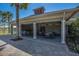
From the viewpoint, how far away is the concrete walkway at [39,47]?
8.88 metres

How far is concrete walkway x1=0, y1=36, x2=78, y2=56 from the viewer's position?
29.1 feet

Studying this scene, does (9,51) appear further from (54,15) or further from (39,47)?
(54,15)

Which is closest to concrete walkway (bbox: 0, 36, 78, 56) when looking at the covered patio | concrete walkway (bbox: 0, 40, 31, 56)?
concrete walkway (bbox: 0, 40, 31, 56)

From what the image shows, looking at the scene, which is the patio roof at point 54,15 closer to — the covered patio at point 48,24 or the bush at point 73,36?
the covered patio at point 48,24

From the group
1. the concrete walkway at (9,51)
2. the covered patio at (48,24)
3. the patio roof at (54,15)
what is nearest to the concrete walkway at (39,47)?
the concrete walkway at (9,51)

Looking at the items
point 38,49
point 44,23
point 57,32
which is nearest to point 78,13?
point 57,32

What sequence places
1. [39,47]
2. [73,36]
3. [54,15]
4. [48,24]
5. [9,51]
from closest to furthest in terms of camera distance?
[9,51]
[39,47]
[73,36]
[54,15]
[48,24]

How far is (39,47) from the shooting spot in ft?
32.0

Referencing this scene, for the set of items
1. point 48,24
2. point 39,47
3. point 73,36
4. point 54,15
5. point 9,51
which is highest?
point 54,15

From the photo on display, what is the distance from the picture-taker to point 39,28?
11.8 m

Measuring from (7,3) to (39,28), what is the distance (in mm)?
3821

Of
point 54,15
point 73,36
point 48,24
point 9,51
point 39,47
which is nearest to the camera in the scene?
point 9,51

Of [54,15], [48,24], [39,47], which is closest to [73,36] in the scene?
[54,15]

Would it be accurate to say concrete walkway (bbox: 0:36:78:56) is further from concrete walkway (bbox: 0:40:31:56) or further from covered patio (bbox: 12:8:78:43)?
covered patio (bbox: 12:8:78:43)
